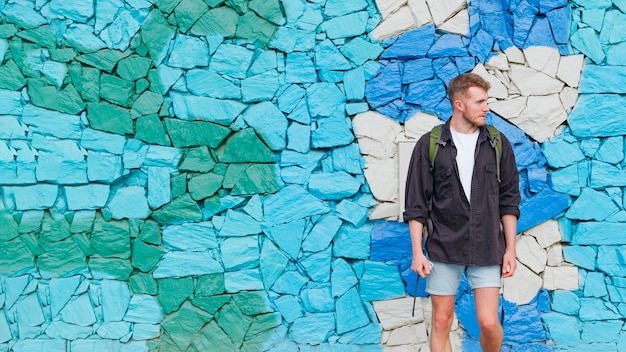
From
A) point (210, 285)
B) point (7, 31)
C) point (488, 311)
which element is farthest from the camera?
point (210, 285)

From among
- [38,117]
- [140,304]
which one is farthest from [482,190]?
[38,117]

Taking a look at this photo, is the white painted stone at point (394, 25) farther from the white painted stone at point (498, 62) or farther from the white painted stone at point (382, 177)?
the white painted stone at point (382, 177)

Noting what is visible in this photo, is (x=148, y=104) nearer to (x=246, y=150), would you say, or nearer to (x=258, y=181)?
(x=246, y=150)

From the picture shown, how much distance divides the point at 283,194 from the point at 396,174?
27.0 inches

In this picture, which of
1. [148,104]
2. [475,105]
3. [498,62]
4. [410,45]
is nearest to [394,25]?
[410,45]

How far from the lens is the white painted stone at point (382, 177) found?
15.1 feet

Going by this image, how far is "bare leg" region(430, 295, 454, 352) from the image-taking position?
12.6ft

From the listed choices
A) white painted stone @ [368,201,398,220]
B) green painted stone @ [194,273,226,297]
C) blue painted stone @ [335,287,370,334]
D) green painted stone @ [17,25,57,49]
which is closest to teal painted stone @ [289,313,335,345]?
blue painted stone @ [335,287,370,334]

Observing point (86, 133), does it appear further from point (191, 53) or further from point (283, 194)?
point (283, 194)

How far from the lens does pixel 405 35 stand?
460 centimetres

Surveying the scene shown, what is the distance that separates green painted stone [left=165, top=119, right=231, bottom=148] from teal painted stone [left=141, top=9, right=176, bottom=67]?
0.38 m

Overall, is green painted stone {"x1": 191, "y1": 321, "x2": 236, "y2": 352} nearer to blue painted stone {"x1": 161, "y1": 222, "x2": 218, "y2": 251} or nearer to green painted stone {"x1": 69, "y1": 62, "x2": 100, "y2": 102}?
blue painted stone {"x1": 161, "y1": 222, "x2": 218, "y2": 251}

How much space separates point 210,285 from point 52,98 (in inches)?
56.6

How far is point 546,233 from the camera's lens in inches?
182
